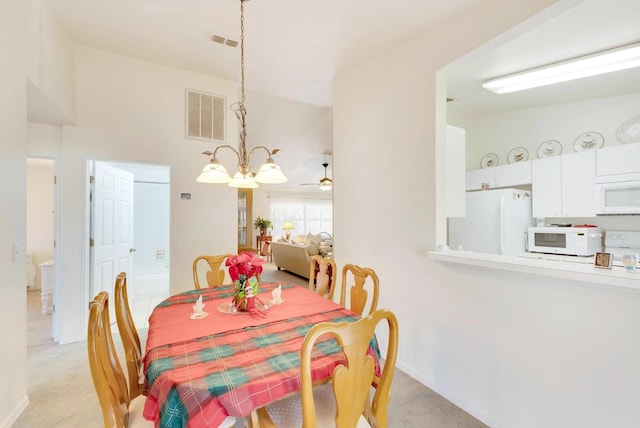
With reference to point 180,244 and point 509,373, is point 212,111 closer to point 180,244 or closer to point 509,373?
point 180,244

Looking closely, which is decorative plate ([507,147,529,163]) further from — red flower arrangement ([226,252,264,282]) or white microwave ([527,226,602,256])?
red flower arrangement ([226,252,264,282])

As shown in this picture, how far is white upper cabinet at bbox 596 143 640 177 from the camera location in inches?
102

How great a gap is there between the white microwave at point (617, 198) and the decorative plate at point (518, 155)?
92cm

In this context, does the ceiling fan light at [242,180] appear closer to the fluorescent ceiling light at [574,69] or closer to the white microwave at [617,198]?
the fluorescent ceiling light at [574,69]

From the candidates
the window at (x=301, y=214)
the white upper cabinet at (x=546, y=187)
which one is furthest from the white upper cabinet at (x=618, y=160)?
the window at (x=301, y=214)

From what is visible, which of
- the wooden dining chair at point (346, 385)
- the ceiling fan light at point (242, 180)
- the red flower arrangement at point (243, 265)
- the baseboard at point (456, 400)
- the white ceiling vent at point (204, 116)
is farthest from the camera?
the white ceiling vent at point (204, 116)

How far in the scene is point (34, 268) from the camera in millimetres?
5035

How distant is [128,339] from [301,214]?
9136mm

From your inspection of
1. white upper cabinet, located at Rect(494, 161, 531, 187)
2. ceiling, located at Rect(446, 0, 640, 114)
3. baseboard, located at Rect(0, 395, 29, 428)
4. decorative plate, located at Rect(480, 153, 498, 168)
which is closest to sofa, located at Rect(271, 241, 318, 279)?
decorative plate, located at Rect(480, 153, 498, 168)

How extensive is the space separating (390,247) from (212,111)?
2918 millimetres

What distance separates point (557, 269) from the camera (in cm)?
151

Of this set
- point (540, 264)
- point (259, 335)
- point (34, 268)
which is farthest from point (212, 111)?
point (34, 268)

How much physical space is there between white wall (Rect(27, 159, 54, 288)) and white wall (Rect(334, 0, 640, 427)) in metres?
5.54

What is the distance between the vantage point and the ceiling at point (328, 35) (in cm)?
213
